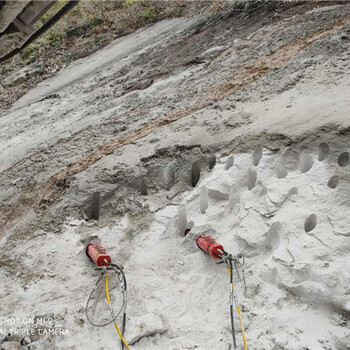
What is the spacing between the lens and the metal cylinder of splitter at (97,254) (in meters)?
3.56

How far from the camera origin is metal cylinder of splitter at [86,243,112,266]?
140 inches

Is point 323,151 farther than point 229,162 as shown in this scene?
No

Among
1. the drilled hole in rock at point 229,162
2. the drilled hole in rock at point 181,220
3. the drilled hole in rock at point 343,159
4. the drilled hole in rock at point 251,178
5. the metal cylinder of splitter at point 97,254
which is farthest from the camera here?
the drilled hole in rock at point 229,162

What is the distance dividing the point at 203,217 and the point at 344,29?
4475 mm

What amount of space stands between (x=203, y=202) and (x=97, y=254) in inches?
52.0

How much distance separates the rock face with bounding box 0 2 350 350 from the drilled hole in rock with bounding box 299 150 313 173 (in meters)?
0.01

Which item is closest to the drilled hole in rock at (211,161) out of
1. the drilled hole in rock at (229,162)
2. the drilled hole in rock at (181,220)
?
the drilled hole in rock at (229,162)

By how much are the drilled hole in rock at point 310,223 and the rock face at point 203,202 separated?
0.02 meters

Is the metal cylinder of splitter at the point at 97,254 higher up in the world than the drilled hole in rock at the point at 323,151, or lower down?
higher up

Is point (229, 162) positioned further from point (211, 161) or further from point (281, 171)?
point (281, 171)

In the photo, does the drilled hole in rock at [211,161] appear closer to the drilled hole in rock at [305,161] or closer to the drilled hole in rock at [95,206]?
the drilled hole in rock at [305,161]

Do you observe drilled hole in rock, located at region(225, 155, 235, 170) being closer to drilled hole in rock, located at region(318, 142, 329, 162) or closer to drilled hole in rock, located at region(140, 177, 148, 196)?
drilled hole in rock, located at region(318, 142, 329, 162)

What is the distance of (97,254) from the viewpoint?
11.8ft

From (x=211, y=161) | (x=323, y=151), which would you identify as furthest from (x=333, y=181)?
(x=211, y=161)
